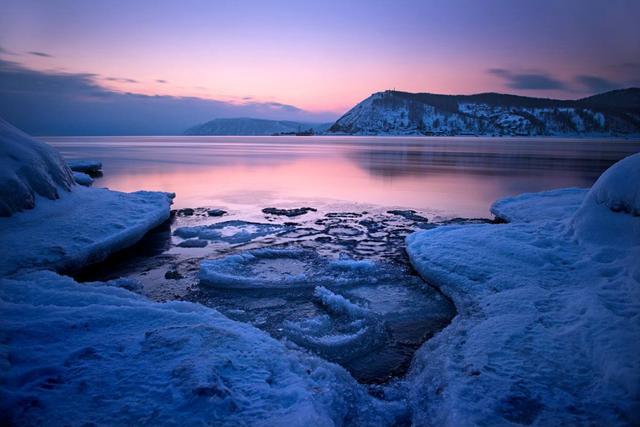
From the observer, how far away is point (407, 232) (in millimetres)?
10617

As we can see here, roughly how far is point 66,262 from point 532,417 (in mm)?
8296

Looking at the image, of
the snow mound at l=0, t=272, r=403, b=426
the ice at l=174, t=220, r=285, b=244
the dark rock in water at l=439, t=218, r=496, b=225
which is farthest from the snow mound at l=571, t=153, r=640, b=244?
the ice at l=174, t=220, r=285, b=244

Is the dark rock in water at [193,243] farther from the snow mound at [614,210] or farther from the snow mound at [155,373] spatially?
the snow mound at [614,210]

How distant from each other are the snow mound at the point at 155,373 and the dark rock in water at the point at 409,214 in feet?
28.9

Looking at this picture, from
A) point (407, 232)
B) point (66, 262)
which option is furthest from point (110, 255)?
point (407, 232)

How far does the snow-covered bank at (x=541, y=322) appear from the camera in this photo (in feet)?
11.5

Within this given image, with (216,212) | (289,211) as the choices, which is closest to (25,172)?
(216,212)

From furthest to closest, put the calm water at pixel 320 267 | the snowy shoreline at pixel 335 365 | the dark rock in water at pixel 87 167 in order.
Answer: the dark rock in water at pixel 87 167
the calm water at pixel 320 267
the snowy shoreline at pixel 335 365

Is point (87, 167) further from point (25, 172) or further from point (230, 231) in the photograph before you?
point (230, 231)

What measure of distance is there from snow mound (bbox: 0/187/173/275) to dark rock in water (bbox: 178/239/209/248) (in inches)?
52.5

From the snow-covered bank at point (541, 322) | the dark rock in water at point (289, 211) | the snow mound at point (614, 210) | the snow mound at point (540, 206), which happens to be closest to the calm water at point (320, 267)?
the dark rock in water at point (289, 211)

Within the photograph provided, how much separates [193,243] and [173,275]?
6.87ft

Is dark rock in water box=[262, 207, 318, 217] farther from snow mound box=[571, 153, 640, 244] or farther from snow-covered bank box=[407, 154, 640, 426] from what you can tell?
snow mound box=[571, 153, 640, 244]

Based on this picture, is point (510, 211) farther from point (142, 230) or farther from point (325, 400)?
point (142, 230)
